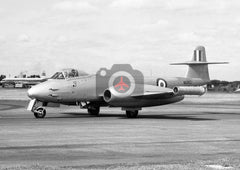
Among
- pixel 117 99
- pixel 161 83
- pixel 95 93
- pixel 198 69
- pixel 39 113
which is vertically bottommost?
pixel 39 113

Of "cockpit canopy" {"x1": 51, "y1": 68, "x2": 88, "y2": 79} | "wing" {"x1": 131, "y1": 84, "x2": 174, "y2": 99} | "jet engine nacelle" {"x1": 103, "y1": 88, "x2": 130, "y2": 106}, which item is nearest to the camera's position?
"jet engine nacelle" {"x1": 103, "y1": 88, "x2": 130, "y2": 106}

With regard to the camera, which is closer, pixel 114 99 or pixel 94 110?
pixel 114 99

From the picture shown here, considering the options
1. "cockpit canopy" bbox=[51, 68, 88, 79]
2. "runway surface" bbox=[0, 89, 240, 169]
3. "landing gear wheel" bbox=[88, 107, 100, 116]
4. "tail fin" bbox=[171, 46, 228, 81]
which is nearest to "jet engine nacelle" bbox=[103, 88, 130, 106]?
"cockpit canopy" bbox=[51, 68, 88, 79]

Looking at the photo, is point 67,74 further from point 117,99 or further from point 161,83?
point 161,83

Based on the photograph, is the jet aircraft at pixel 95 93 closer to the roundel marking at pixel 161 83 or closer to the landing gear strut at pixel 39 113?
the landing gear strut at pixel 39 113

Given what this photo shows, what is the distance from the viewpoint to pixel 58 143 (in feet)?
40.9

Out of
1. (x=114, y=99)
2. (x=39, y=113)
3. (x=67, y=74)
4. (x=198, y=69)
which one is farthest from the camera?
(x=198, y=69)

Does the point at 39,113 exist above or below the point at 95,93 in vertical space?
below

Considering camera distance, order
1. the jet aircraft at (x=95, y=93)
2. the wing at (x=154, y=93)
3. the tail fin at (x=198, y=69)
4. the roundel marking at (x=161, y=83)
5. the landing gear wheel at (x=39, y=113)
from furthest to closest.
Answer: the tail fin at (x=198, y=69)
the roundel marking at (x=161, y=83)
the wing at (x=154, y=93)
the landing gear wheel at (x=39, y=113)
the jet aircraft at (x=95, y=93)

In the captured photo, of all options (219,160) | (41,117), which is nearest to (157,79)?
(41,117)

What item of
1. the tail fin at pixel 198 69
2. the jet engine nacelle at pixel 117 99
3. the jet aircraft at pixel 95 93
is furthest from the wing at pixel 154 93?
the tail fin at pixel 198 69

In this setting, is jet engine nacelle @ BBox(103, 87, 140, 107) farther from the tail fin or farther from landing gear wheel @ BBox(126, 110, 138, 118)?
the tail fin

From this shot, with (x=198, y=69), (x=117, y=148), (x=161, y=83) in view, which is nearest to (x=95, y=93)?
(x=161, y=83)

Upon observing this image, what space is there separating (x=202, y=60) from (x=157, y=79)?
597 centimetres
